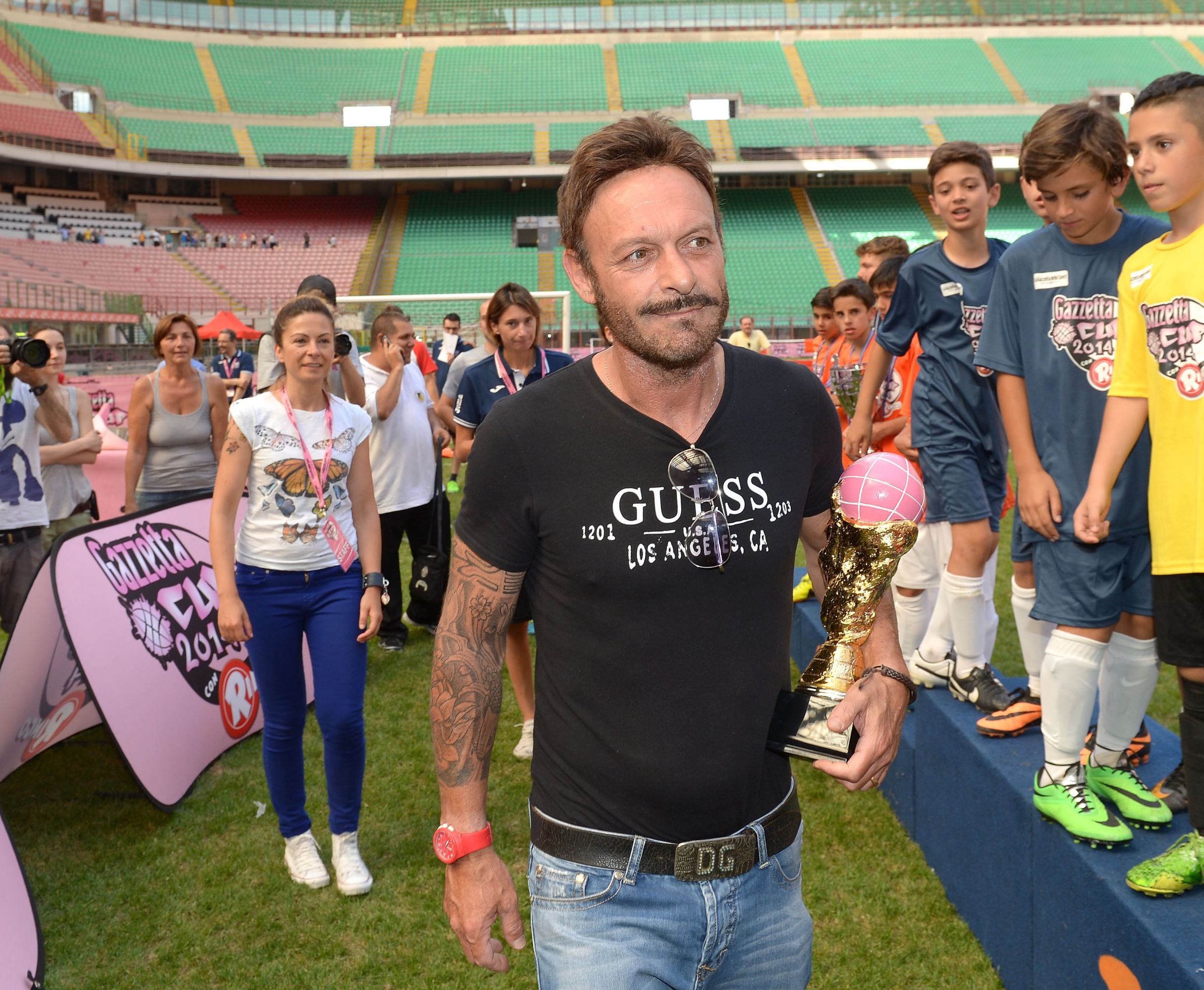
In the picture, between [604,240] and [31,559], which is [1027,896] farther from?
[31,559]

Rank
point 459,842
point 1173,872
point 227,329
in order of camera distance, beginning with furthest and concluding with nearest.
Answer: point 227,329
point 1173,872
point 459,842

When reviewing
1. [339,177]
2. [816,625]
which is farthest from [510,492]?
[339,177]

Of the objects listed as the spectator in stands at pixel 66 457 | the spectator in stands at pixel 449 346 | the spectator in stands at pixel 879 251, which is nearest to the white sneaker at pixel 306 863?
the spectator in stands at pixel 66 457

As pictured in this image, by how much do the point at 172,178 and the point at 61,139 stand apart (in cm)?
436

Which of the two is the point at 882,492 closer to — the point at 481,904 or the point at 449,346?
the point at 481,904

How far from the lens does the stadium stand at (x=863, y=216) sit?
105 ft

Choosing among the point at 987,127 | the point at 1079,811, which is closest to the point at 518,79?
the point at 987,127

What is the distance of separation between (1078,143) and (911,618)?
2387mm

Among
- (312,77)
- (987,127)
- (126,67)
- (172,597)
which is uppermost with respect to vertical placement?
(312,77)

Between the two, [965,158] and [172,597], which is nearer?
[965,158]

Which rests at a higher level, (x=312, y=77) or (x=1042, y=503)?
(x=312, y=77)

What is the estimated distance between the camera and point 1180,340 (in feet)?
6.94

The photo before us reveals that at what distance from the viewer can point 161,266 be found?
3100 cm

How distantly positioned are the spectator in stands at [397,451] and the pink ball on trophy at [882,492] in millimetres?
4569
